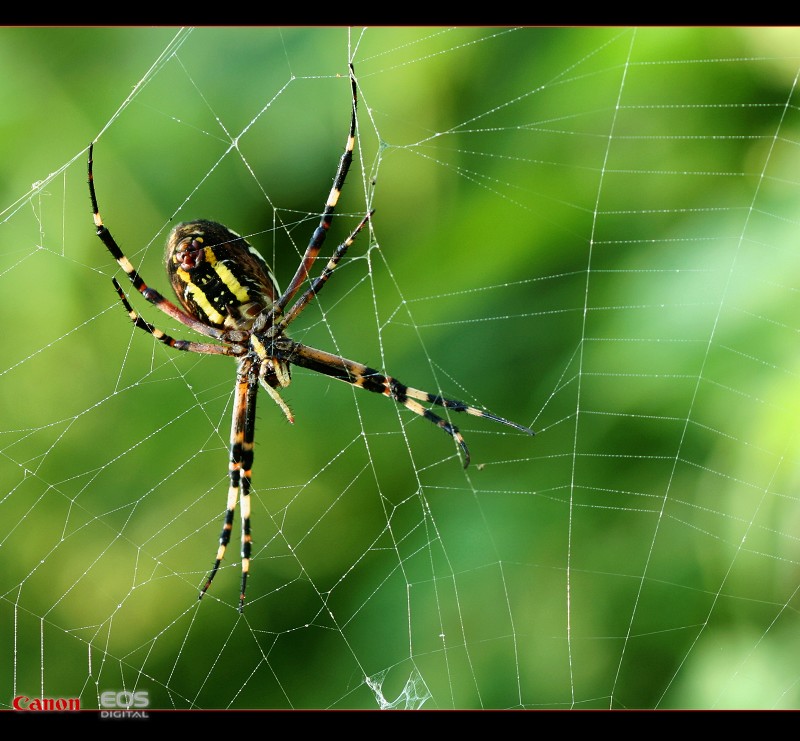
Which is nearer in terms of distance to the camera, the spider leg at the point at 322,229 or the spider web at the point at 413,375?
the spider leg at the point at 322,229

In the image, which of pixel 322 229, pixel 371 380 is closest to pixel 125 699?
pixel 371 380

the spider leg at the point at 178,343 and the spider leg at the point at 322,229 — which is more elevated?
the spider leg at the point at 322,229

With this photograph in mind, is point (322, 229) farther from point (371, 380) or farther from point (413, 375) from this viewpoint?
point (413, 375)

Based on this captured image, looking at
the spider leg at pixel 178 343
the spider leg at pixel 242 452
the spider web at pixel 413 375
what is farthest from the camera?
the spider leg at pixel 242 452

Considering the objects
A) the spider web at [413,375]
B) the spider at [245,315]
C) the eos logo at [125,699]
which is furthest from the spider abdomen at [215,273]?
the eos logo at [125,699]

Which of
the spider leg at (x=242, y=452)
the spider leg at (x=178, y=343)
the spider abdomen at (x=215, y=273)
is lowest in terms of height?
the spider leg at (x=242, y=452)

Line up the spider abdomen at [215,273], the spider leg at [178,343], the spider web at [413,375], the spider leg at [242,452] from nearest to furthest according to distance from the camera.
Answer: the spider abdomen at [215,273], the spider leg at [178,343], the spider web at [413,375], the spider leg at [242,452]

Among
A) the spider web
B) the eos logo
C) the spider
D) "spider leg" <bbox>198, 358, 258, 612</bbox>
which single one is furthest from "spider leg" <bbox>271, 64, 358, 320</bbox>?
the eos logo

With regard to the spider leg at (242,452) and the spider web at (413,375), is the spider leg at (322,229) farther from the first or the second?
the spider web at (413,375)
